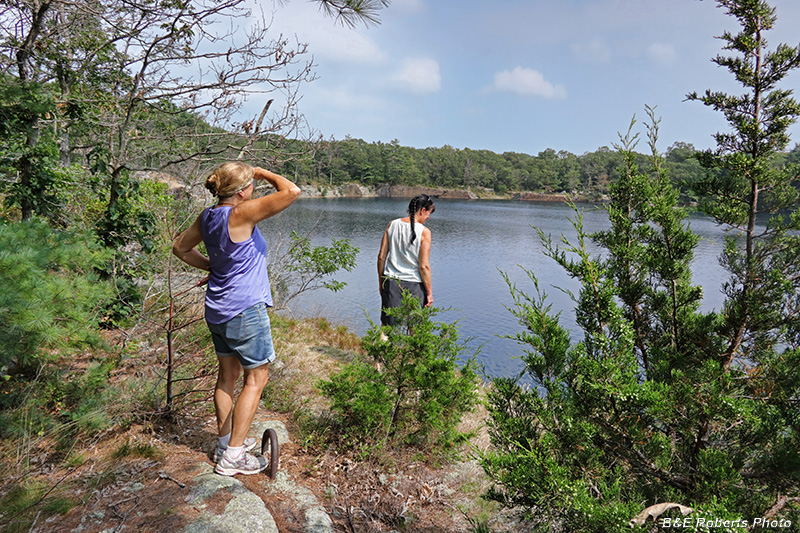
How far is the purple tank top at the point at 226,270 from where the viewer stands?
260 centimetres

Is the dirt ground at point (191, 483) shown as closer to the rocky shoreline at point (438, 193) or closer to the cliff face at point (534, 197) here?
the rocky shoreline at point (438, 193)

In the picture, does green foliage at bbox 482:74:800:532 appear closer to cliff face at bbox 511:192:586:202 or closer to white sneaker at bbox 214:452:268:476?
white sneaker at bbox 214:452:268:476

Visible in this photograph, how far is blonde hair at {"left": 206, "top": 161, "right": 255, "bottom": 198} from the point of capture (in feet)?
8.64

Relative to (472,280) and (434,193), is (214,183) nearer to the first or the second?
(472,280)

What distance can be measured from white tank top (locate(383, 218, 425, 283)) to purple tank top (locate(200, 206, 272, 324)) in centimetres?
204

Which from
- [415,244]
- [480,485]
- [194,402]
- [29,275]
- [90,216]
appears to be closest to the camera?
[29,275]

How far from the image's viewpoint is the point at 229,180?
2631 mm

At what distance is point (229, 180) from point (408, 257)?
2279mm

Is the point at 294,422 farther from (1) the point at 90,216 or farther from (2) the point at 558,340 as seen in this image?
(1) the point at 90,216

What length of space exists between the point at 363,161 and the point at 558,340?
92333mm

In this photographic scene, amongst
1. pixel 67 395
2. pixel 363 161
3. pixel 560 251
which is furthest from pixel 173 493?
pixel 363 161

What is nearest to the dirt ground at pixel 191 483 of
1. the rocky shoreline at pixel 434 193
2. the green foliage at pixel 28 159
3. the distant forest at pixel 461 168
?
the green foliage at pixel 28 159

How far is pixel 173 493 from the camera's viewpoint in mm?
2553

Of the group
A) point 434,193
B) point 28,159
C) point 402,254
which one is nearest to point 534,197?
point 434,193
